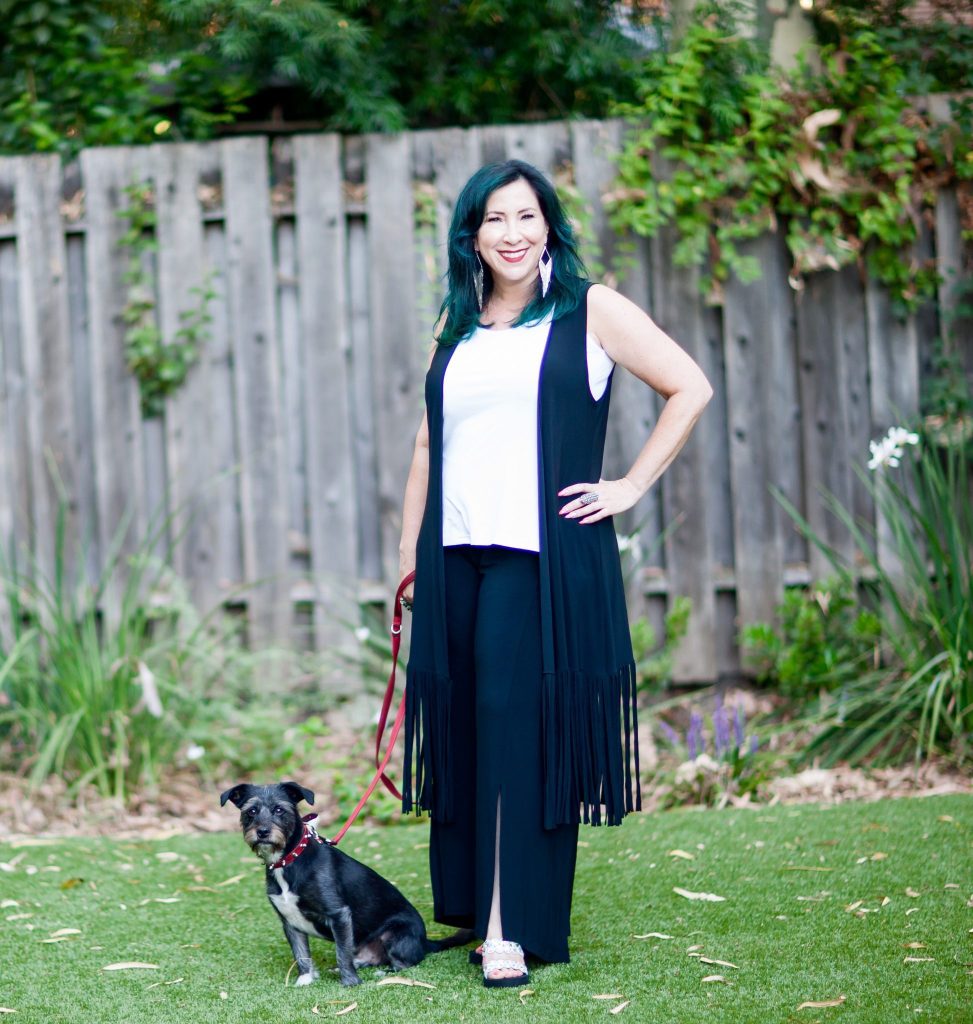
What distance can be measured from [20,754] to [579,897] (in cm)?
259

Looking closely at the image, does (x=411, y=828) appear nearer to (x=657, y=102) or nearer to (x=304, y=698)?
(x=304, y=698)

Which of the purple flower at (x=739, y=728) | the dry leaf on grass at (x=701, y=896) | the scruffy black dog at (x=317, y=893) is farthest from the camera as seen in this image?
the purple flower at (x=739, y=728)

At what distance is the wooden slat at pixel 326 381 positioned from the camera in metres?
5.43

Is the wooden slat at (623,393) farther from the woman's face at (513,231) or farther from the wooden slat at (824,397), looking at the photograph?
the woman's face at (513,231)

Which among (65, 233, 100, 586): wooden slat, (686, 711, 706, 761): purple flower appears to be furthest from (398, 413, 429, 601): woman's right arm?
(65, 233, 100, 586): wooden slat

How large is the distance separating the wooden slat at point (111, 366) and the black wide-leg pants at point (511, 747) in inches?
118

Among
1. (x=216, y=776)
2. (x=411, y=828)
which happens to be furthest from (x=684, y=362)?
(x=216, y=776)

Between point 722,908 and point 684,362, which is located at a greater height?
point 684,362

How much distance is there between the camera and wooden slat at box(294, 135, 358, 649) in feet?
17.8

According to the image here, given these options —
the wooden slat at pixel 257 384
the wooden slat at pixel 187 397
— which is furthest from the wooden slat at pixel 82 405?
the wooden slat at pixel 257 384

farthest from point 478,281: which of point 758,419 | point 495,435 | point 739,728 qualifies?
point 758,419

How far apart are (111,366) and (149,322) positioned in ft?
0.88

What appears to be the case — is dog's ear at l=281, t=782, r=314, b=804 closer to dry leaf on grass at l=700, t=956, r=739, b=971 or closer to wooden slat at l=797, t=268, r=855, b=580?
dry leaf on grass at l=700, t=956, r=739, b=971

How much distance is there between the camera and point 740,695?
534 centimetres
